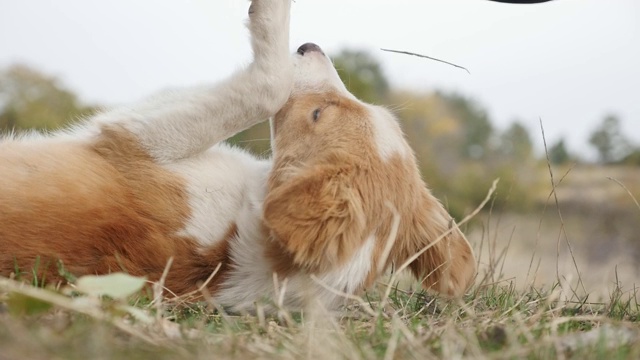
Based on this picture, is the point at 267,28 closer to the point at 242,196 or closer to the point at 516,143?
the point at 242,196

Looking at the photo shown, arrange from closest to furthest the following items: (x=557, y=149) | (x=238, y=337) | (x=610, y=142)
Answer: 1. (x=238, y=337)
2. (x=557, y=149)
3. (x=610, y=142)

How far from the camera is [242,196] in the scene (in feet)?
11.9

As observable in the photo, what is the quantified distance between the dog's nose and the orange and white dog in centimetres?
17

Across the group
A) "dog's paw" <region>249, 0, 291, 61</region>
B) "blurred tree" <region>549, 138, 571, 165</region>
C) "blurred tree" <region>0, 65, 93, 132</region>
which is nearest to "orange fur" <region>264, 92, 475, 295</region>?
"dog's paw" <region>249, 0, 291, 61</region>

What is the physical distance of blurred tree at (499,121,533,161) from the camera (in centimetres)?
3700

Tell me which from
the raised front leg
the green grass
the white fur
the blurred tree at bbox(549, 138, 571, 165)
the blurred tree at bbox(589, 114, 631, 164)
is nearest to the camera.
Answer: the green grass

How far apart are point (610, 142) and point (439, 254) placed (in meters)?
35.6

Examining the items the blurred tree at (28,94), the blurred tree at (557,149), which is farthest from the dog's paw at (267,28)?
the blurred tree at (28,94)

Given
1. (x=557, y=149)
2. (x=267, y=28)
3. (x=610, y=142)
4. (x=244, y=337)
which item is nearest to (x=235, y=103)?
(x=267, y=28)

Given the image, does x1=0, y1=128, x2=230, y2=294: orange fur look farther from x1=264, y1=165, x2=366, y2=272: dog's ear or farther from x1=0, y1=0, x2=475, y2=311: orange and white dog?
x1=264, y1=165, x2=366, y2=272: dog's ear

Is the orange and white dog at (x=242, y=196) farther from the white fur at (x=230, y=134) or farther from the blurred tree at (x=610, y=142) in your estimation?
the blurred tree at (x=610, y=142)

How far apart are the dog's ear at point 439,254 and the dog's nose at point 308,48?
3.58 feet

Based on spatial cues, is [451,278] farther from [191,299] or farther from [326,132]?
[191,299]

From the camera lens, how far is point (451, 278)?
364 centimetres
